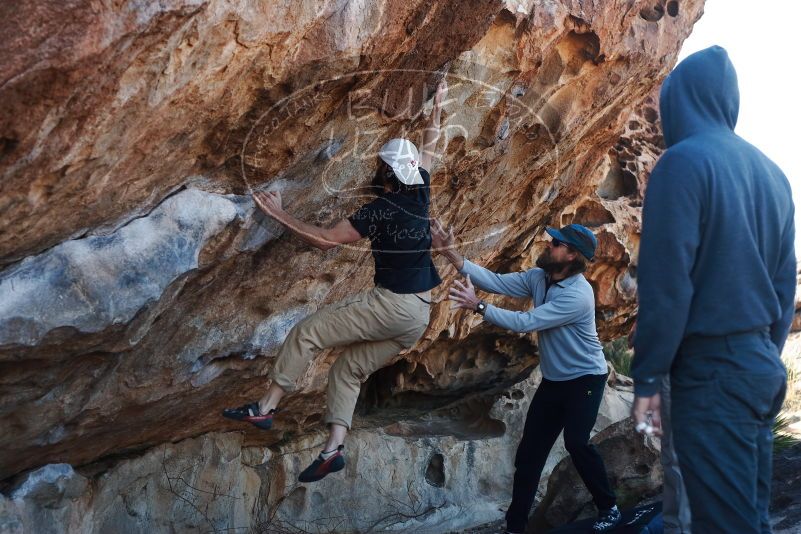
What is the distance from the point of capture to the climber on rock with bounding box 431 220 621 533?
17.9 ft

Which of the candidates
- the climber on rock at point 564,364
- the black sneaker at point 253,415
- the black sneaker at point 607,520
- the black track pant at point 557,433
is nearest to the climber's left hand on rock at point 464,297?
the climber on rock at point 564,364

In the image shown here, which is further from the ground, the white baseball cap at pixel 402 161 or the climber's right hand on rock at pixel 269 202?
the white baseball cap at pixel 402 161

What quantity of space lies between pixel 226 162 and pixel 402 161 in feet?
3.06

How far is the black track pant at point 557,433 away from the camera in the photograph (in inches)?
216

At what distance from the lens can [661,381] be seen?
3.29m

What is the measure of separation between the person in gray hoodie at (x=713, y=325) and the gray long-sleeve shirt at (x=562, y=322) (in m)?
2.01

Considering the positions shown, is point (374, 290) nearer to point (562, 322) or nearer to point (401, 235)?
point (401, 235)

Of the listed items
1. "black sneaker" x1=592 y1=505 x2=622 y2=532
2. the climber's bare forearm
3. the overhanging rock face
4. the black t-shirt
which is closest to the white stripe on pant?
the black t-shirt

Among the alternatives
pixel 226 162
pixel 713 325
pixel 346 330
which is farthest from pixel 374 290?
pixel 713 325

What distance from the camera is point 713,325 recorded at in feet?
10.4

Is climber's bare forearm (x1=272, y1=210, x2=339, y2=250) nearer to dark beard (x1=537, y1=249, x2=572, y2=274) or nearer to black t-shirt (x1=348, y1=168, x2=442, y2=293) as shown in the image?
black t-shirt (x1=348, y1=168, x2=442, y2=293)

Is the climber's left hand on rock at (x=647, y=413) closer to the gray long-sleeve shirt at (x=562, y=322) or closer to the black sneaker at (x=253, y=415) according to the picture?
the gray long-sleeve shirt at (x=562, y=322)

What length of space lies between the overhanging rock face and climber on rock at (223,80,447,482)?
1.36 feet

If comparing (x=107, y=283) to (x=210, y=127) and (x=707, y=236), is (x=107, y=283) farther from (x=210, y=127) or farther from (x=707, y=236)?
(x=707, y=236)
